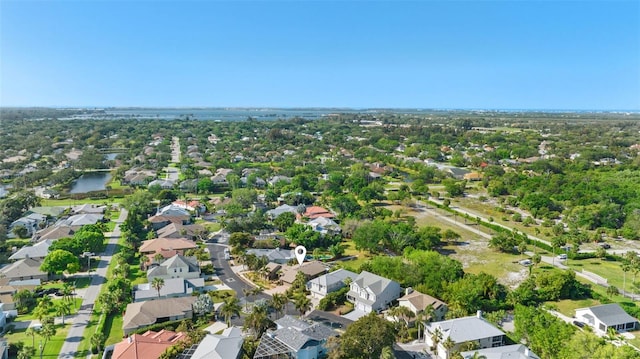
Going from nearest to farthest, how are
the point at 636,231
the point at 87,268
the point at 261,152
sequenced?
the point at 87,268 → the point at 636,231 → the point at 261,152

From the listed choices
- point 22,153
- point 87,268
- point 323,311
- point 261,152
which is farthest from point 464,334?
point 22,153

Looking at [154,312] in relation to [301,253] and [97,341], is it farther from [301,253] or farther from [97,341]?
[301,253]

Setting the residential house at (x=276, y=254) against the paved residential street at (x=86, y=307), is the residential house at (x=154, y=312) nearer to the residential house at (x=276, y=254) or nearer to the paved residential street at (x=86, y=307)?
the paved residential street at (x=86, y=307)

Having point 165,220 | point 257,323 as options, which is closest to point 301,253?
point 257,323

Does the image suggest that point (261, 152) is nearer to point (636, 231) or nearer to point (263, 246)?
point (263, 246)

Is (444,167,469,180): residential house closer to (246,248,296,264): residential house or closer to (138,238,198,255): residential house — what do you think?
(246,248,296,264): residential house

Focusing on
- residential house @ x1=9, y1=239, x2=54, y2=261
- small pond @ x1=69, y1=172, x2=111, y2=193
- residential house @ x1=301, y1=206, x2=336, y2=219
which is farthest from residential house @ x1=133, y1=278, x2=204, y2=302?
→ small pond @ x1=69, y1=172, x2=111, y2=193

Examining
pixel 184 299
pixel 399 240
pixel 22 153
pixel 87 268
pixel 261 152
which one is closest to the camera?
pixel 184 299
